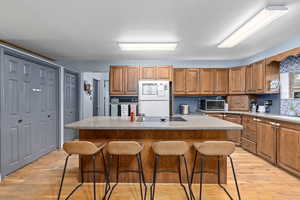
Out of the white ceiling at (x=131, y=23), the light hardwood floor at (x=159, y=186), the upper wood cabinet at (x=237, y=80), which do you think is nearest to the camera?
the white ceiling at (x=131, y=23)

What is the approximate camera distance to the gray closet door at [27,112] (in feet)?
10.3

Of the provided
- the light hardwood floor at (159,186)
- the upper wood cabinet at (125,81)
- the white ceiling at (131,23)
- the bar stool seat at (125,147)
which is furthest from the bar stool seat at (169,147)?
the upper wood cabinet at (125,81)

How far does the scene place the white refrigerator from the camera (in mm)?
5145

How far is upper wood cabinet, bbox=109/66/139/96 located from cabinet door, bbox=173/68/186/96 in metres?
1.09

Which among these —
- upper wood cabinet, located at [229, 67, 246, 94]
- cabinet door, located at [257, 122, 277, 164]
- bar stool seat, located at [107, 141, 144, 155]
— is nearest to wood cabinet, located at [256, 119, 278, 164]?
cabinet door, located at [257, 122, 277, 164]

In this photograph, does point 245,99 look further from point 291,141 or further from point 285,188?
point 285,188

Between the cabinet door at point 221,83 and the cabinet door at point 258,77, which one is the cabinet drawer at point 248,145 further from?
the cabinet door at point 221,83

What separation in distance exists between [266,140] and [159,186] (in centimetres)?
236

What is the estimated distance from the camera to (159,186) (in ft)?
9.06

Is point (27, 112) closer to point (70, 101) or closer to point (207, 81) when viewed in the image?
point (70, 101)

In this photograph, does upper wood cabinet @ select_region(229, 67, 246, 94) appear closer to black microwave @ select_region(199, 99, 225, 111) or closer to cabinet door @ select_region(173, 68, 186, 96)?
black microwave @ select_region(199, 99, 225, 111)

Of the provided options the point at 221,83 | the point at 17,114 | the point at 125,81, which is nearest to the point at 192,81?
the point at 221,83

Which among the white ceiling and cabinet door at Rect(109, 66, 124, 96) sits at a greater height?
the white ceiling

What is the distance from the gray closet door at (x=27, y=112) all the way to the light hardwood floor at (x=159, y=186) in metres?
0.33
